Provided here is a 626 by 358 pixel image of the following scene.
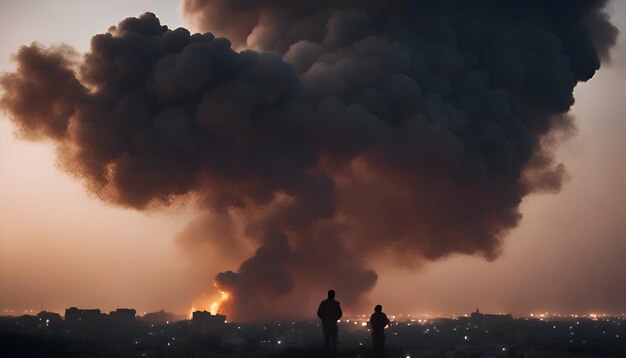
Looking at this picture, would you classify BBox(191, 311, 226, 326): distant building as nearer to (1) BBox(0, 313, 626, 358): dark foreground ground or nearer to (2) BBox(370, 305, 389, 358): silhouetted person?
(1) BBox(0, 313, 626, 358): dark foreground ground

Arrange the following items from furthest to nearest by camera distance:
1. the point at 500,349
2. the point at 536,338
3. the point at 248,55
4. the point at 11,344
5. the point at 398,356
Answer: the point at 536,338 → the point at 248,55 → the point at 500,349 → the point at 398,356 → the point at 11,344

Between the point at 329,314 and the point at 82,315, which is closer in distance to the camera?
the point at 329,314

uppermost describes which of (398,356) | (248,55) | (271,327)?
(248,55)

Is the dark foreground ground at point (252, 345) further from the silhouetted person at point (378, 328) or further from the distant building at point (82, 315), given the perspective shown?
the silhouetted person at point (378, 328)

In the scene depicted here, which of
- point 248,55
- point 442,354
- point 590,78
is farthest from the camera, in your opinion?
point 590,78

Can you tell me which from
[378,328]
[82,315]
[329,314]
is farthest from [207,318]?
[329,314]

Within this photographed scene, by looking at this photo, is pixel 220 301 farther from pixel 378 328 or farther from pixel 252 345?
pixel 378 328

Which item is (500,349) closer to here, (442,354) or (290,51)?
(442,354)

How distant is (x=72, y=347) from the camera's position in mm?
46094

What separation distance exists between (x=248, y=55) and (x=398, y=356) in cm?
3800

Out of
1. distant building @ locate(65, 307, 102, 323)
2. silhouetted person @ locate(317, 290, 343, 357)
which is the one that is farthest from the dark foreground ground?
silhouetted person @ locate(317, 290, 343, 357)

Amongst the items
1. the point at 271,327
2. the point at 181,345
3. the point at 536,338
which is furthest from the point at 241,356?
the point at 536,338

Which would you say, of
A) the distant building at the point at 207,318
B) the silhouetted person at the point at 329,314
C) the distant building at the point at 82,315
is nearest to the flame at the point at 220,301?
the distant building at the point at 207,318

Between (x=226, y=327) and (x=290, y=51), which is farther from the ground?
(x=290, y=51)
